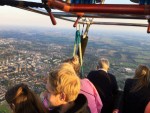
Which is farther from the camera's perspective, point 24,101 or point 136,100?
point 136,100

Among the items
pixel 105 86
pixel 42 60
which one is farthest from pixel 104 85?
pixel 42 60

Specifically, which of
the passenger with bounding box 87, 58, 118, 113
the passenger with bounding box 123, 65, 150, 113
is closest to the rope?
the passenger with bounding box 123, 65, 150, 113

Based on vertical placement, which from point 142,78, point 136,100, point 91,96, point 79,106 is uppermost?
point 79,106

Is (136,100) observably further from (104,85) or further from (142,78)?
(104,85)

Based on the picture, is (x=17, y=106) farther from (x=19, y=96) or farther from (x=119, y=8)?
(x=119, y=8)

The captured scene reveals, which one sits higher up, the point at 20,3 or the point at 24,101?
the point at 20,3

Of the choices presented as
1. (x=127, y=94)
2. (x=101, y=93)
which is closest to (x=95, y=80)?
(x=101, y=93)

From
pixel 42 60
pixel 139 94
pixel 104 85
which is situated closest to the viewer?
pixel 139 94

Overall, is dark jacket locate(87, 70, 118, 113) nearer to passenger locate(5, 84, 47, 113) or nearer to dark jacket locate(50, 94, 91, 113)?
dark jacket locate(50, 94, 91, 113)
